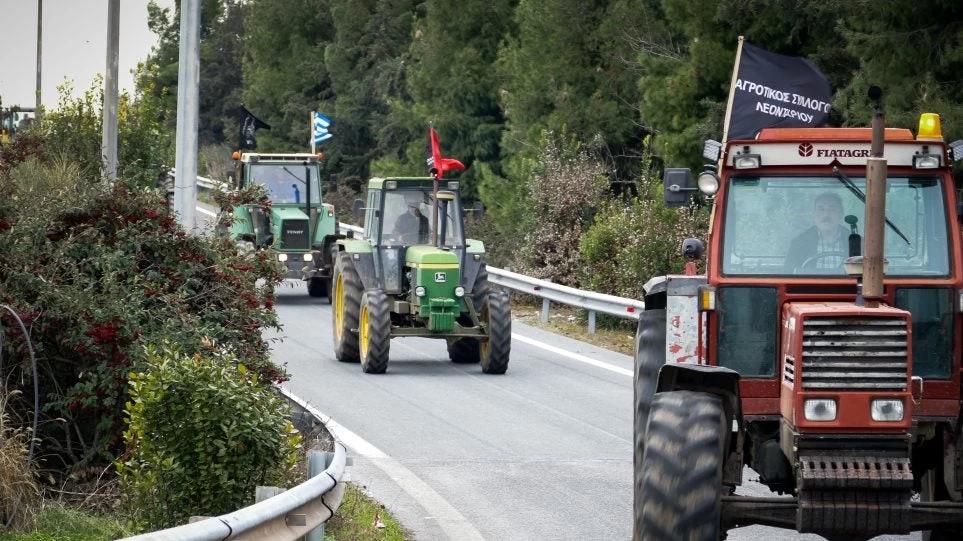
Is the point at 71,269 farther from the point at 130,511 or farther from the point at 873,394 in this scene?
the point at 873,394

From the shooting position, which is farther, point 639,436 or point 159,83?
point 159,83

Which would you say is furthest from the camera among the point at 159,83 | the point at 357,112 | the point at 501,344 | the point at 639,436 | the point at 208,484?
the point at 159,83

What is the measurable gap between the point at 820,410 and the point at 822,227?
1.50 meters

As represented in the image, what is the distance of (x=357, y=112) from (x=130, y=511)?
4301 cm

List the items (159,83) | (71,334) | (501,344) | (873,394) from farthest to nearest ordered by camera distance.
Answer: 1. (159,83)
2. (501,344)
3. (71,334)
4. (873,394)

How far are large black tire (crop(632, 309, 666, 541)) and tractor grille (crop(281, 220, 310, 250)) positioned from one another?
57.2ft

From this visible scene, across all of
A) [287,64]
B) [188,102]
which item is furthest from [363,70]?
[188,102]

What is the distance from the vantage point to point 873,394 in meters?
7.50

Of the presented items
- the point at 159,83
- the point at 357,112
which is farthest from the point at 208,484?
the point at 159,83

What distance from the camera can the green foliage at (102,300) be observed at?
10.4 m

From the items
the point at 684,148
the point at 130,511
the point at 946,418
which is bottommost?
the point at 130,511

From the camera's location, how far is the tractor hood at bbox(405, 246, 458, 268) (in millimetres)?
18281

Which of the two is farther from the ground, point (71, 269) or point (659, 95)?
point (659, 95)

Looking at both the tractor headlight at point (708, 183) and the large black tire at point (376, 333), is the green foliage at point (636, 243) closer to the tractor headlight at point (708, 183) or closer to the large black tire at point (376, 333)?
the large black tire at point (376, 333)
